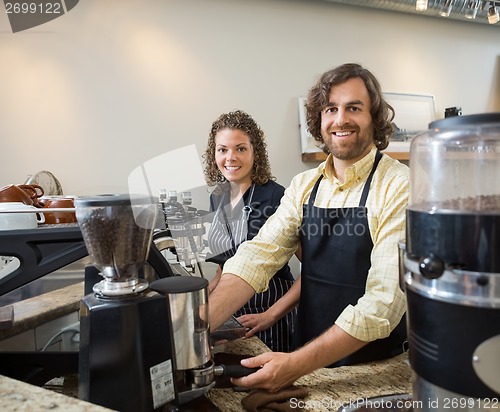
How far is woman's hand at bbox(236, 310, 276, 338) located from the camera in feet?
→ 5.08

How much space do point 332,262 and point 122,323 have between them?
776mm

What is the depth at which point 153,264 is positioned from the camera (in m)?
0.86

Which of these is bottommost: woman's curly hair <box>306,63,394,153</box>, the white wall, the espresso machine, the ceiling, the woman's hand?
the woman's hand

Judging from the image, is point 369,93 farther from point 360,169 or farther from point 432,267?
point 432,267

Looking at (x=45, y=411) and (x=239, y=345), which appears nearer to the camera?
(x=45, y=411)

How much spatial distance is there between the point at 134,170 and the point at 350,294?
73.8 inches

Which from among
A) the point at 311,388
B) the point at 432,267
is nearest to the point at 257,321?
the point at 311,388

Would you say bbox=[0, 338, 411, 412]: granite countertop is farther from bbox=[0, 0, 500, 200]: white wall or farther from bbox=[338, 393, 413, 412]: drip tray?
bbox=[0, 0, 500, 200]: white wall

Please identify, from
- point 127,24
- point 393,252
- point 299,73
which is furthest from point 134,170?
point 393,252

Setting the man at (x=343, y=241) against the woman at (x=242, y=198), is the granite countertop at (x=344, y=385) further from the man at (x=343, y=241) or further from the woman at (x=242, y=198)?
the woman at (x=242, y=198)

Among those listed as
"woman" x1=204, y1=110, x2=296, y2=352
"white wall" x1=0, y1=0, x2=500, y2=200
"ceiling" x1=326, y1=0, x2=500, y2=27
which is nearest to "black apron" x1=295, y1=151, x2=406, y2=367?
"woman" x1=204, y1=110, x2=296, y2=352

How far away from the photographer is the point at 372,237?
1126 millimetres

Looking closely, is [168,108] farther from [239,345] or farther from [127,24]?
[239,345]

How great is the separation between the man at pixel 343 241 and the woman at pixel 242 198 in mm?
374
